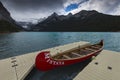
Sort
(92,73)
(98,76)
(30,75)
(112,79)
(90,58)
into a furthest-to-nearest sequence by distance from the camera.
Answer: (90,58) → (30,75) → (92,73) → (98,76) → (112,79)

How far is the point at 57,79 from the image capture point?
6.94 m

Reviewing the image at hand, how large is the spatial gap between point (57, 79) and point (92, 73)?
9.06 ft

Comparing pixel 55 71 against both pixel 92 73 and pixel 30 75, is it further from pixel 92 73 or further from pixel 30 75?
pixel 92 73

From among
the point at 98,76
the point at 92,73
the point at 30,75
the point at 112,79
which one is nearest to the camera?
the point at 112,79

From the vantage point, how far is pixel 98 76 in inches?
264

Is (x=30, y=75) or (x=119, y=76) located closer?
(x=119, y=76)

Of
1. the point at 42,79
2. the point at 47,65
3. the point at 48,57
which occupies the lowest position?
the point at 42,79

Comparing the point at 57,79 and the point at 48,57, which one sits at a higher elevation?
the point at 48,57

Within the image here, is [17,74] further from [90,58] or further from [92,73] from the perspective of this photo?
[90,58]

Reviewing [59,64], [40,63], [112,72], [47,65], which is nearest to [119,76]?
[112,72]

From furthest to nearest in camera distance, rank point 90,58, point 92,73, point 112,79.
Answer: point 90,58 < point 92,73 < point 112,79

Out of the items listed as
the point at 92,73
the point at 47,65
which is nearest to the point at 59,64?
the point at 47,65

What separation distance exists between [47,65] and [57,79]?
1.32m

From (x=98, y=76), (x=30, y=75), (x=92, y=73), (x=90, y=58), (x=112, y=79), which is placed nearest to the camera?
(x=112, y=79)
